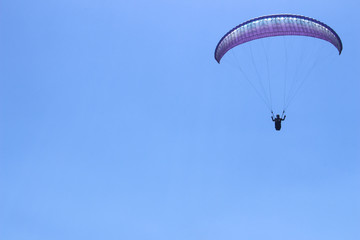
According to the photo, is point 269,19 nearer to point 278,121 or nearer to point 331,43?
point 331,43

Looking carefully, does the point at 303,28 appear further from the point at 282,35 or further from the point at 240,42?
the point at 240,42

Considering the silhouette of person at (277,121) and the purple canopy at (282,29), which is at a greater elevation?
the purple canopy at (282,29)

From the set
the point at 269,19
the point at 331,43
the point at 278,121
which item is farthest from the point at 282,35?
the point at 278,121

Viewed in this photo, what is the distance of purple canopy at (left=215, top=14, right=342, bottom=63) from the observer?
4444cm

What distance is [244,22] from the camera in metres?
45.6

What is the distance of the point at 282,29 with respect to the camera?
4475cm

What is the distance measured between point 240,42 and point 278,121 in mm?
9112

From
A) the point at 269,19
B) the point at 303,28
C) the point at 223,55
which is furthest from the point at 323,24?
the point at 223,55

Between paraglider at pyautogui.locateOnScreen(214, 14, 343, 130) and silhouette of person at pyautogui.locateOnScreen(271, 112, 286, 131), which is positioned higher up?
paraglider at pyautogui.locateOnScreen(214, 14, 343, 130)

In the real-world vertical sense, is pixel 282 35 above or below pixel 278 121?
above

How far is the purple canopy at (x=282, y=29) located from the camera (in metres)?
44.4

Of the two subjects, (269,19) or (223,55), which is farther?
(223,55)

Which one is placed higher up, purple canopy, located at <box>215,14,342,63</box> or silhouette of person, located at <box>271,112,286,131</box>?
purple canopy, located at <box>215,14,342,63</box>

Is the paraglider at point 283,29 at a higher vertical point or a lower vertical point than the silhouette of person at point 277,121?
higher
